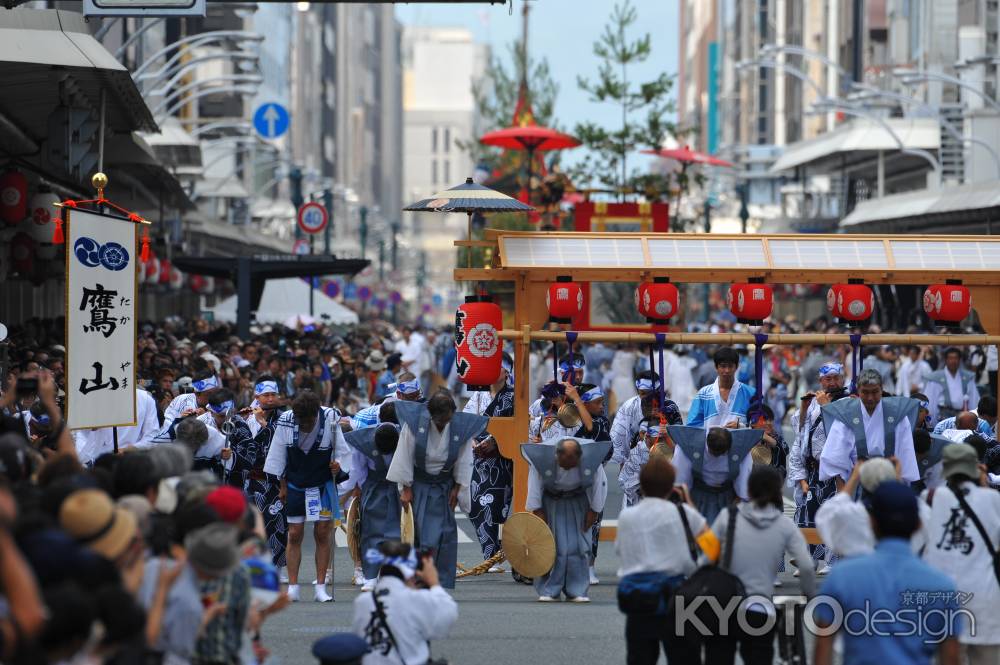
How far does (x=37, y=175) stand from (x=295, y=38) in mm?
80161

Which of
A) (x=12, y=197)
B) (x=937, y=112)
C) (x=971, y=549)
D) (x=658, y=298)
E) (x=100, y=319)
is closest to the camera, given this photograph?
(x=971, y=549)

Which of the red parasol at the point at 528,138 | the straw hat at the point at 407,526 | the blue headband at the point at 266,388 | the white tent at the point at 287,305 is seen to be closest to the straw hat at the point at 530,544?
the straw hat at the point at 407,526

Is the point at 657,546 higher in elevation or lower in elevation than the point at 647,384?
lower

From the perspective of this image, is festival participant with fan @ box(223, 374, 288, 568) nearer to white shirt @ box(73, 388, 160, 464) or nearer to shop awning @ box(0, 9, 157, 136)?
white shirt @ box(73, 388, 160, 464)

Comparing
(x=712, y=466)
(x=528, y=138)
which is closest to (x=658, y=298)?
(x=712, y=466)

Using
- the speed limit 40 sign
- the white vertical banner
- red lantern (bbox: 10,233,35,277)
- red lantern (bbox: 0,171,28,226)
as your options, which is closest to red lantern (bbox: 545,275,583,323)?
Result: the white vertical banner

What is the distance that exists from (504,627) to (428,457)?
1443 millimetres

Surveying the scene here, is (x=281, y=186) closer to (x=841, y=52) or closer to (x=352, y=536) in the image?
(x=841, y=52)

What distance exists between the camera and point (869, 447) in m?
12.2

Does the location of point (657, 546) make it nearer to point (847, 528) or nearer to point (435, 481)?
point (847, 528)

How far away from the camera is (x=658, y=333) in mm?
13500

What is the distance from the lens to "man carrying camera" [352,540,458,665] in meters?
7.58

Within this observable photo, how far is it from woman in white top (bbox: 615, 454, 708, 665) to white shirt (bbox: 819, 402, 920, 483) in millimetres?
4598

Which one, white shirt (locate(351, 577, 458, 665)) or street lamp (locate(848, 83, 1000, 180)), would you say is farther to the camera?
street lamp (locate(848, 83, 1000, 180))
